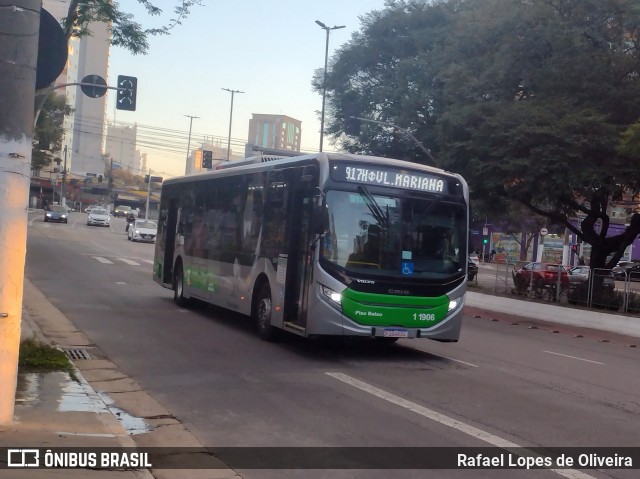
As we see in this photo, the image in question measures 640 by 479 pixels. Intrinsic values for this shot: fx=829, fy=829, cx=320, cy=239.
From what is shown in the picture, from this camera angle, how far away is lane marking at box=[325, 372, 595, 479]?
7.27 meters

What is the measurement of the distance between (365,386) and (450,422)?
2094mm

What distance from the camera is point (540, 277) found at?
30.8m

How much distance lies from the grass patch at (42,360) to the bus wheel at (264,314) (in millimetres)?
4107

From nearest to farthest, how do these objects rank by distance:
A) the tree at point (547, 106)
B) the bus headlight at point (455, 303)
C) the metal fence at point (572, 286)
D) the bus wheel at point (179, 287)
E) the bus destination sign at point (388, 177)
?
the bus destination sign at point (388, 177) < the bus headlight at point (455, 303) < the bus wheel at point (179, 287) < the tree at point (547, 106) < the metal fence at point (572, 286)

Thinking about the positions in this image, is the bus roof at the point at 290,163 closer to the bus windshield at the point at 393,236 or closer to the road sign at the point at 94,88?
the bus windshield at the point at 393,236

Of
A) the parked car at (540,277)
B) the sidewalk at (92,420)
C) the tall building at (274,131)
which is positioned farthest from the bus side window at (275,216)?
the tall building at (274,131)

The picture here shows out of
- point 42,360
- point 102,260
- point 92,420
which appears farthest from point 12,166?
point 102,260

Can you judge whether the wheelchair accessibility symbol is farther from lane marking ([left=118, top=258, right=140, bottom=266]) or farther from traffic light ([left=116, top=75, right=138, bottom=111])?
lane marking ([left=118, top=258, right=140, bottom=266])

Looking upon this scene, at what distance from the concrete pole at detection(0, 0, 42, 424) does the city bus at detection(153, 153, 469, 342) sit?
588 centimetres

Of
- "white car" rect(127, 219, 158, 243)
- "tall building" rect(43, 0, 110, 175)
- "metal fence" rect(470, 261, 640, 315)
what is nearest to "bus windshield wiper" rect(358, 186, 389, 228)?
"metal fence" rect(470, 261, 640, 315)

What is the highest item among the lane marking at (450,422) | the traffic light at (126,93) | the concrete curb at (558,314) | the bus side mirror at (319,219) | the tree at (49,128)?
the tree at (49,128)

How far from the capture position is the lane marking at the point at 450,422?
7273 mm

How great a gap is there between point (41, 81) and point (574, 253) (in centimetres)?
7370

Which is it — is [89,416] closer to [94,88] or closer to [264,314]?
[264,314]
